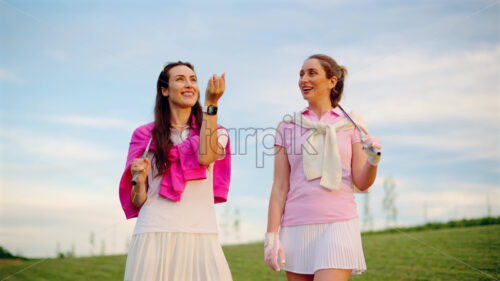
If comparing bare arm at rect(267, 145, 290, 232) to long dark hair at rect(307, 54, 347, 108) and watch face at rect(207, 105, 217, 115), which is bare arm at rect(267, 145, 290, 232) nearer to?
long dark hair at rect(307, 54, 347, 108)

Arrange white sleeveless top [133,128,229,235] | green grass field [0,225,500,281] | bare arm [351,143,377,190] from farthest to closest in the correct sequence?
green grass field [0,225,500,281] → bare arm [351,143,377,190] → white sleeveless top [133,128,229,235]

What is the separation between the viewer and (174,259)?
319 centimetres

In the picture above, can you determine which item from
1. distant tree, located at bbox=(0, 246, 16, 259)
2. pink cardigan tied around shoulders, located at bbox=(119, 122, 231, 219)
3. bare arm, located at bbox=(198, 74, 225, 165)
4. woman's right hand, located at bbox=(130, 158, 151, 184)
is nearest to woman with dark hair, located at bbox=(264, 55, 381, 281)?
pink cardigan tied around shoulders, located at bbox=(119, 122, 231, 219)

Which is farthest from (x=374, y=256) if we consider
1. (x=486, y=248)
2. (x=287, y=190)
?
(x=287, y=190)

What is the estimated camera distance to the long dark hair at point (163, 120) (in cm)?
343

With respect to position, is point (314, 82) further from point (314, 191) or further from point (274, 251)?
point (274, 251)

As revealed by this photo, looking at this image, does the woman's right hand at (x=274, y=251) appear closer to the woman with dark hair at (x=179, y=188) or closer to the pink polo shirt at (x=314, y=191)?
the pink polo shirt at (x=314, y=191)

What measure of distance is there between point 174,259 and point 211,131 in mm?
864

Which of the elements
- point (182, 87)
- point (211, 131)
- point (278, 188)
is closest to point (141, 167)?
point (211, 131)

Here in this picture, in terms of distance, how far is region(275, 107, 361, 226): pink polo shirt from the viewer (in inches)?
135

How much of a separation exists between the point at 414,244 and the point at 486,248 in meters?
1.34

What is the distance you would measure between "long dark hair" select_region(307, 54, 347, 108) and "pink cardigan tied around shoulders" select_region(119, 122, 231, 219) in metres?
0.96

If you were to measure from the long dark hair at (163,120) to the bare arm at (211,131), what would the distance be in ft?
0.93

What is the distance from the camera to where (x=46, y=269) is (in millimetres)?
9281
